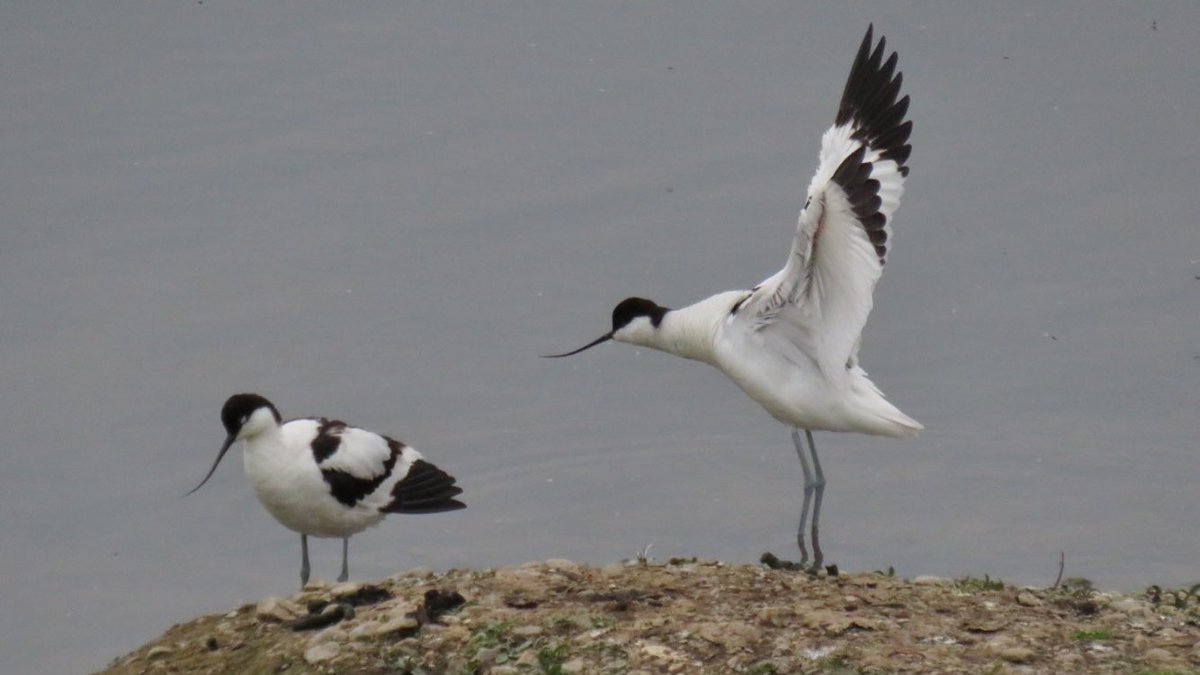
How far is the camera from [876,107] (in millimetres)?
8641

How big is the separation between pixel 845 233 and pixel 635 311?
1.90 m

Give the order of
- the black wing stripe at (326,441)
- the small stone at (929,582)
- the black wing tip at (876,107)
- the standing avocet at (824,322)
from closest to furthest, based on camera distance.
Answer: the small stone at (929,582) → the standing avocet at (824,322) → the black wing tip at (876,107) → the black wing stripe at (326,441)

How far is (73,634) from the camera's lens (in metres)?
9.02

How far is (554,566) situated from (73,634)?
2.79 metres

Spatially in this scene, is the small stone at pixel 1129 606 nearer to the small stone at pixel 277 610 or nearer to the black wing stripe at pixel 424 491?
the small stone at pixel 277 610

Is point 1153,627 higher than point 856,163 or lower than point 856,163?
lower

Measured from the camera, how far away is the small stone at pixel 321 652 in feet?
21.7

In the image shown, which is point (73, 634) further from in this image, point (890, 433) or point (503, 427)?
point (890, 433)

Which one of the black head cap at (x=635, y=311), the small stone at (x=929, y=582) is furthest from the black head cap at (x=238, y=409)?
the small stone at (x=929, y=582)

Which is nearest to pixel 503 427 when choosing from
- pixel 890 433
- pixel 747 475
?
pixel 747 475

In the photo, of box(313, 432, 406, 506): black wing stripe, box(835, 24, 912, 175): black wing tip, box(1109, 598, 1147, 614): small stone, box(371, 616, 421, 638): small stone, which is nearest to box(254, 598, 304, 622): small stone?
box(371, 616, 421, 638): small stone

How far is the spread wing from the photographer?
771 cm

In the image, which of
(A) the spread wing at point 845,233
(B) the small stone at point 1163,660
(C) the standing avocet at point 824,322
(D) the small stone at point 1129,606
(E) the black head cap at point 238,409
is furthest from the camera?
(E) the black head cap at point 238,409

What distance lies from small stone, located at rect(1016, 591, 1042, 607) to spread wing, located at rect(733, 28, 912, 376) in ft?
4.86
